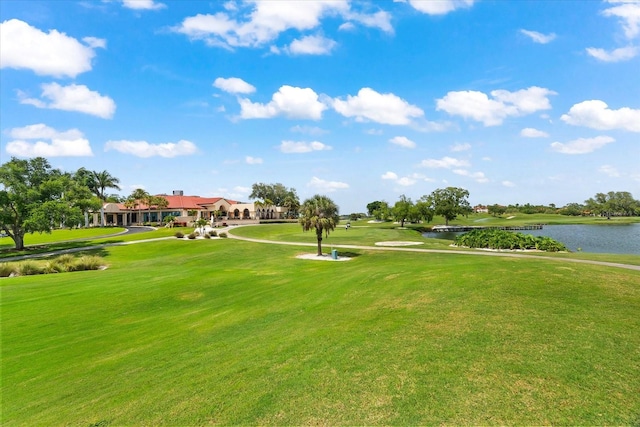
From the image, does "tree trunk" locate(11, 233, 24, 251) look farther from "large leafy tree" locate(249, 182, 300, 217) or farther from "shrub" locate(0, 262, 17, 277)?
"large leafy tree" locate(249, 182, 300, 217)

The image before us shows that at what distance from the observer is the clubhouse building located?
100 meters

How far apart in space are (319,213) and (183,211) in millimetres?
80650

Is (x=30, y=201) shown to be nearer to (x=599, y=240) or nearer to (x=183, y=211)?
(x=183, y=211)

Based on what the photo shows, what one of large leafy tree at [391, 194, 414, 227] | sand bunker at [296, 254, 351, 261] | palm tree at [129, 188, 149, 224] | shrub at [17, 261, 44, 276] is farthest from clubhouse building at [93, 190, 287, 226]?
shrub at [17, 261, 44, 276]

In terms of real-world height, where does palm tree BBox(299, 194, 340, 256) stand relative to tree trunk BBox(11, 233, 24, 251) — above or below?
above

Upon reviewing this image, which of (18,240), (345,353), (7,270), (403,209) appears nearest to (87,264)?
(7,270)

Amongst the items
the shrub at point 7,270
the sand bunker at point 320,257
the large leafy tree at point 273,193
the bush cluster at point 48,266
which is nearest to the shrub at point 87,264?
the bush cluster at point 48,266

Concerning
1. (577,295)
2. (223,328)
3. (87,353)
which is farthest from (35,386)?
(577,295)

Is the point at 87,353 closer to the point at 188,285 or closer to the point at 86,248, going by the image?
the point at 188,285

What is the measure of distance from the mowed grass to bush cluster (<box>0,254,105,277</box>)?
11.1 metres

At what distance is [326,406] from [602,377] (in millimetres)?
6308

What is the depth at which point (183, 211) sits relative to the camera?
4090 inches

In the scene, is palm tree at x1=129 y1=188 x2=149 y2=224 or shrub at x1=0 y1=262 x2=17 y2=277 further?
palm tree at x1=129 y1=188 x2=149 y2=224

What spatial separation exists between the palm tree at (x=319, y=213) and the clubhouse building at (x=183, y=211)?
60821 mm
